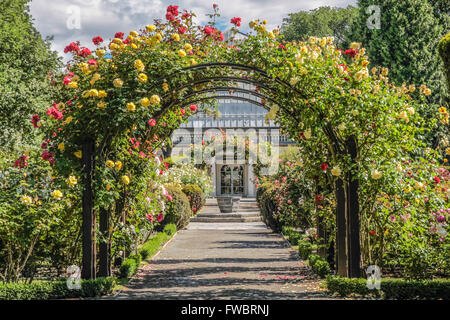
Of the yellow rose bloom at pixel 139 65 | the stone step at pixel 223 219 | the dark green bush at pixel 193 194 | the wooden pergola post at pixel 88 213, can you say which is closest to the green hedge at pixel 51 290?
the wooden pergola post at pixel 88 213

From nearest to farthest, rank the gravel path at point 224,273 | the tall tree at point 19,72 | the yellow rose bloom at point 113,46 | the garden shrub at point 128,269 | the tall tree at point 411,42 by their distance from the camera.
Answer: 1. the yellow rose bloom at point 113,46
2. the gravel path at point 224,273
3. the garden shrub at point 128,269
4. the tall tree at point 19,72
5. the tall tree at point 411,42

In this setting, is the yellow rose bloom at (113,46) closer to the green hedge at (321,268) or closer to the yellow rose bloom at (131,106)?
the yellow rose bloom at (131,106)

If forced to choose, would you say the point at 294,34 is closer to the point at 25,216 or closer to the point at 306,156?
the point at 306,156

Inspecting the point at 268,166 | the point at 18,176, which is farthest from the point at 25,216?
the point at 268,166

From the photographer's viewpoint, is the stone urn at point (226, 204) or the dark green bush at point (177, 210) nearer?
the dark green bush at point (177, 210)

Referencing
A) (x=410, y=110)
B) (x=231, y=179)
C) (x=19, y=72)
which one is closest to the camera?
(x=410, y=110)

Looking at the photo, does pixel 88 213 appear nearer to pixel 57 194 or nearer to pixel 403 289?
pixel 57 194

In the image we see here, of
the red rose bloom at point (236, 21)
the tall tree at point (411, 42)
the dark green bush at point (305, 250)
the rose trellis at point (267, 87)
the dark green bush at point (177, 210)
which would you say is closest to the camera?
the rose trellis at point (267, 87)

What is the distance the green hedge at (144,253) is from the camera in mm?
6383

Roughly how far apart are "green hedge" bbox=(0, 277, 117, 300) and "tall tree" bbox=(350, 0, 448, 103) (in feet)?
58.0

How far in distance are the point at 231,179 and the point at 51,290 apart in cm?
2679

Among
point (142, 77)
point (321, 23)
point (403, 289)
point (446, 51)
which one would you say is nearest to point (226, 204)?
point (403, 289)

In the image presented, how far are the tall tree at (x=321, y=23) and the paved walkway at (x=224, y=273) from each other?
78.5 feet

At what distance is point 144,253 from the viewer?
8.02 metres
